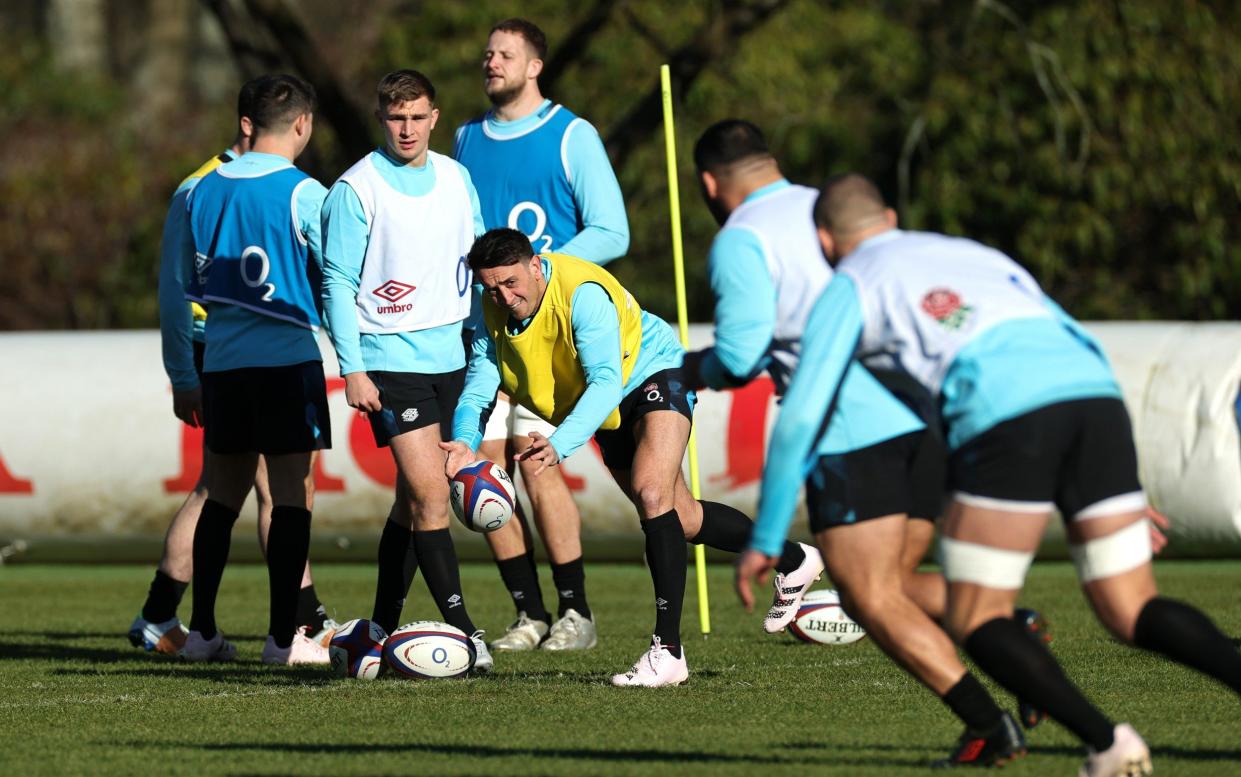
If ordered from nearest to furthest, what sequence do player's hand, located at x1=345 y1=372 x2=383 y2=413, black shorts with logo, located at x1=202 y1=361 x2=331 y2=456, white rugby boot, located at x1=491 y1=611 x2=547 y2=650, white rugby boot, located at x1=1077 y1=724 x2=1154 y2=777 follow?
white rugby boot, located at x1=1077 y1=724 x2=1154 y2=777
player's hand, located at x1=345 y1=372 x2=383 y2=413
black shorts with logo, located at x1=202 y1=361 x2=331 y2=456
white rugby boot, located at x1=491 y1=611 x2=547 y2=650

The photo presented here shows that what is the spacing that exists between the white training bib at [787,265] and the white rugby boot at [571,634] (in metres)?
2.85

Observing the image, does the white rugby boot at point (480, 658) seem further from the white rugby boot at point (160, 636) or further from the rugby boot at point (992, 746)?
the rugby boot at point (992, 746)

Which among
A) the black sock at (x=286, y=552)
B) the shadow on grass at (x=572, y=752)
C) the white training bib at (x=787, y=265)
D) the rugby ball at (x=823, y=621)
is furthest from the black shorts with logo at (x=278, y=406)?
the white training bib at (x=787, y=265)

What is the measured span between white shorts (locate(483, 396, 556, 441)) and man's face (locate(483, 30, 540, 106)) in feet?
4.21

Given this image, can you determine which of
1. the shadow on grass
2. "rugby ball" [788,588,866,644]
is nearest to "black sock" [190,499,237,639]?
the shadow on grass

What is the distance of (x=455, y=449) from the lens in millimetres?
6836

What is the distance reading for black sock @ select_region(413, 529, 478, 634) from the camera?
7.52 m

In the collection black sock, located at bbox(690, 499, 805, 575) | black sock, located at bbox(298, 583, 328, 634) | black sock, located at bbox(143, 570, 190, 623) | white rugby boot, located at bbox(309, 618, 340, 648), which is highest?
black sock, located at bbox(690, 499, 805, 575)

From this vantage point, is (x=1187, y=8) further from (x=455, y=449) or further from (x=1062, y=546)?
(x=455, y=449)

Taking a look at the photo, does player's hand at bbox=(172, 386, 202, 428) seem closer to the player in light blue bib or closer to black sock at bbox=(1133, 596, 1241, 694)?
the player in light blue bib

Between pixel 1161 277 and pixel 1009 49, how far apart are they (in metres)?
2.77

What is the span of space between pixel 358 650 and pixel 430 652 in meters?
0.39

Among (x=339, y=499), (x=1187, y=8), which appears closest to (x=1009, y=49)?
(x=1187, y=8)

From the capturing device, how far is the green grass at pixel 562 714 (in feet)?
18.0
